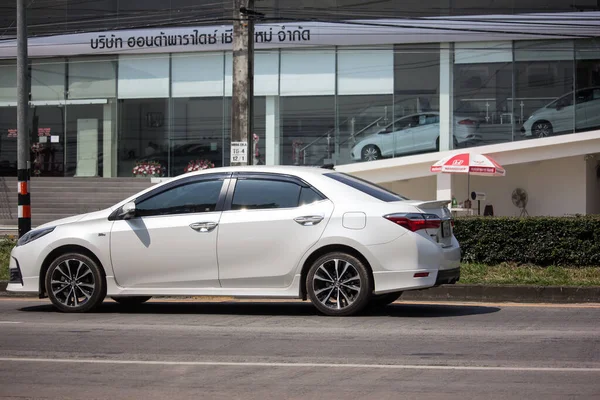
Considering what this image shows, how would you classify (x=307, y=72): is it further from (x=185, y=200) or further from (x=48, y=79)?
(x=185, y=200)

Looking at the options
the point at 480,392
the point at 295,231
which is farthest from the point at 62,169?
the point at 480,392

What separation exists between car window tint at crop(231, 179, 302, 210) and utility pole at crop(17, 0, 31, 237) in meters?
7.40

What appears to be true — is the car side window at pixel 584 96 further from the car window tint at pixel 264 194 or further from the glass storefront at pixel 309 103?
the car window tint at pixel 264 194

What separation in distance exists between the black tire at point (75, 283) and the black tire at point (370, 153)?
2165 cm

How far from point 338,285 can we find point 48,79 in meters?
27.3

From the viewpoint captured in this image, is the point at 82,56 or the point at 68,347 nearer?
the point at 68,347

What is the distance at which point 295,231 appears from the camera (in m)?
10.4

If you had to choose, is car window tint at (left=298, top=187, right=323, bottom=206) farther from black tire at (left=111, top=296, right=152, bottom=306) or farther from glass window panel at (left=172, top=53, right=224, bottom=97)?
glass window panel at (left=172, top=53, right=224, bottom=97)

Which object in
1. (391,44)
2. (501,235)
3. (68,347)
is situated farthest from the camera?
(391,44)

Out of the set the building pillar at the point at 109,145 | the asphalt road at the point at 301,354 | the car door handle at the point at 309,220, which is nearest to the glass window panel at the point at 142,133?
the building pillar at the point at 109,145

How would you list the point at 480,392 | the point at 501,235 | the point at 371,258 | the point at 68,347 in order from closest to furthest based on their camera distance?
the point at 480,392 → the point at 68,347 → the point at 371,258 → the point at 501,235

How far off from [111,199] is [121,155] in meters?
3.16

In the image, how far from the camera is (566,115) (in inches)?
1206

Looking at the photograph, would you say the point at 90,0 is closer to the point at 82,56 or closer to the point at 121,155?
the point at 82,56
